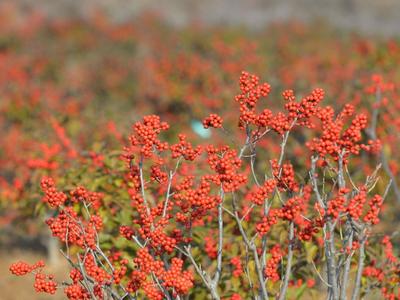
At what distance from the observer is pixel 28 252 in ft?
34.1

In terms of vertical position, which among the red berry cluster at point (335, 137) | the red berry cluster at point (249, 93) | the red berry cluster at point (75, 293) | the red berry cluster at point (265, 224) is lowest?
the red berry cluster at point (75, 293)

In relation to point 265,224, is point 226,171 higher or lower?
higher

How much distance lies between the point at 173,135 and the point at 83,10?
99.3 feet

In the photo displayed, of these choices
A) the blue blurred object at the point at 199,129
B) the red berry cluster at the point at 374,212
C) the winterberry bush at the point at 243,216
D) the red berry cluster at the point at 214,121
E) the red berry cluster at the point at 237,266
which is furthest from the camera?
the blue blurred object at the point at 199,129

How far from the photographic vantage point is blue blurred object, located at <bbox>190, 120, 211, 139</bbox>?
9416mm

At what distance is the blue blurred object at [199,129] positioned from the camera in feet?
30.9

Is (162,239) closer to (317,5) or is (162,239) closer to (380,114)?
(380,114)

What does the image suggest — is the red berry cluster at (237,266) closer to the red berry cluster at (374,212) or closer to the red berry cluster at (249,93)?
the red berry cluster at (249,93)

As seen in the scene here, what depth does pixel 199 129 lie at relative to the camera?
10.7m

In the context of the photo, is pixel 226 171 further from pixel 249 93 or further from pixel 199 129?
pixel 199 129

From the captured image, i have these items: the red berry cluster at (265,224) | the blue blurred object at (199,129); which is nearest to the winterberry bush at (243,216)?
the red berry cluster at (265,224)

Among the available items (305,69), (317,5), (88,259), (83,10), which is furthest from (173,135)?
(317,5)

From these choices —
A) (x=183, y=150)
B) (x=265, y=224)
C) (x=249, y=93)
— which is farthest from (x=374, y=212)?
(x=183, y=150)

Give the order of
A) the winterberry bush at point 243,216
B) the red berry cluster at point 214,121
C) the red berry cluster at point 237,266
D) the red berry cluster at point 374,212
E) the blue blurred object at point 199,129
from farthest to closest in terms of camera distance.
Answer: the blue blurred object at point 199,129
the red berry cluster at point 237,266
the red berry cluster at point 214,121
the winterberry bush at point 243,216
the red berry cluster at point 374,212
